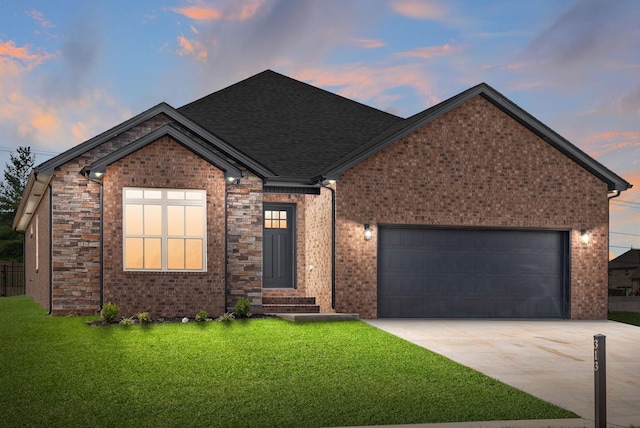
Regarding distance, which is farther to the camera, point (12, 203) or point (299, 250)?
point (12, 203)

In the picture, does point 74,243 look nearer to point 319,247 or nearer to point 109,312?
point 109,312

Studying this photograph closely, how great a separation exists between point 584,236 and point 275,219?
27.5 ft

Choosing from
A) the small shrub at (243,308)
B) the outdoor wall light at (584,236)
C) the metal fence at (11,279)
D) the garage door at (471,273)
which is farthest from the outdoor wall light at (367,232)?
the metal fence at (11,279)

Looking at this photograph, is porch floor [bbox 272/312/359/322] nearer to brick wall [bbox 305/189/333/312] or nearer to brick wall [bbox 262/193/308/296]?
brick wall [bbox 305/189/333/312]

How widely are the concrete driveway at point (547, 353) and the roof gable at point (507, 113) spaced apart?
379 centimetres

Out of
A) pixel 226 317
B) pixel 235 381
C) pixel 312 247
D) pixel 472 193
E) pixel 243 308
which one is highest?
pixel 472 193

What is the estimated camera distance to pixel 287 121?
22156mm

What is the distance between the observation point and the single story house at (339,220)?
16406mm

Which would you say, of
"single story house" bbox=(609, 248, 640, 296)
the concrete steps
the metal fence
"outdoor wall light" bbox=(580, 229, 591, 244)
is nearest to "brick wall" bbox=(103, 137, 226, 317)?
the concrete steps

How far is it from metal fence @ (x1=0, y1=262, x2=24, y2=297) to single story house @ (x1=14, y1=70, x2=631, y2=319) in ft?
62.2

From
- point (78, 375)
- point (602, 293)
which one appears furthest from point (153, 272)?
point (602, 293)

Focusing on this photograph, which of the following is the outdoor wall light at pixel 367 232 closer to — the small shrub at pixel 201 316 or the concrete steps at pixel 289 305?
the concrete steps at pixel 289 305

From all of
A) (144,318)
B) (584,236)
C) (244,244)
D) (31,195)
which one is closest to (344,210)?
(244,244)

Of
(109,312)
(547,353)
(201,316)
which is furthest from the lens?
(201,316)
